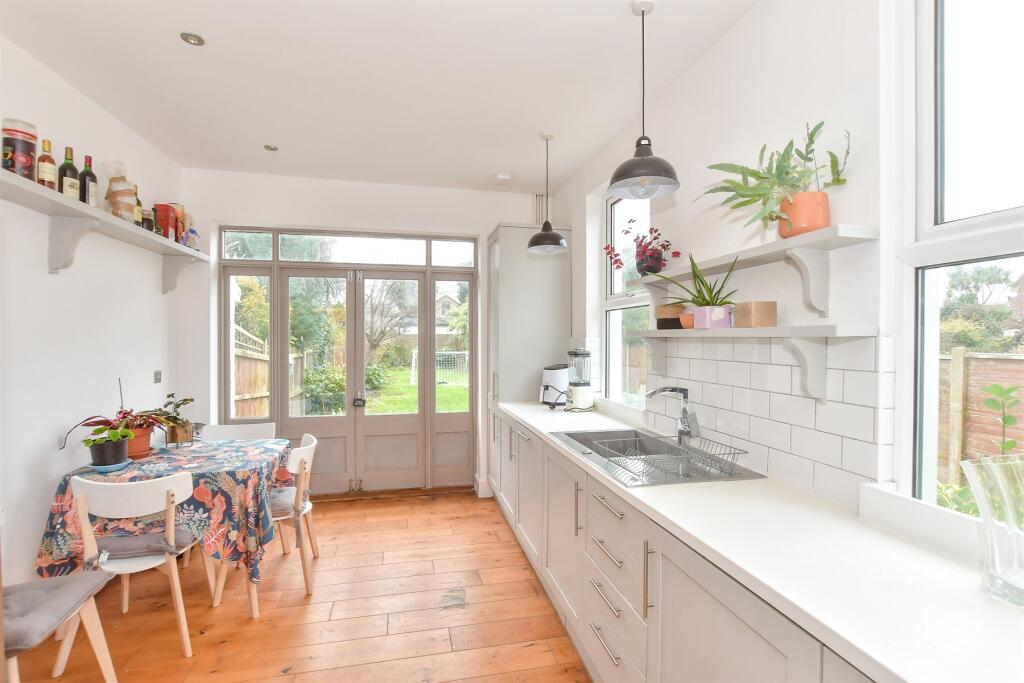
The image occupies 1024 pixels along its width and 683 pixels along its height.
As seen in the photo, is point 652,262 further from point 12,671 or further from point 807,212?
point 12,671

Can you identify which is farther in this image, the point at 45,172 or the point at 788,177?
the point at 45,172

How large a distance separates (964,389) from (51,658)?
354 centimetres

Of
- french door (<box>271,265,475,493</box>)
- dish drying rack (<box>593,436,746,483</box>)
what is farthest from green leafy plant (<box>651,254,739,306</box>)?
french door (<box>271,265,475,493</box>)

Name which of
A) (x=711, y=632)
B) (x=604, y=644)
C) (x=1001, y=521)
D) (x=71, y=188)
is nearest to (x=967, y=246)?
(x=1001, y=521)

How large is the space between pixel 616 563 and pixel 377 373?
123 inches

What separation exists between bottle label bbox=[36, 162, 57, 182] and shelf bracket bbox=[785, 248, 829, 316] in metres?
3.09

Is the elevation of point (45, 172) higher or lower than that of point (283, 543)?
higher

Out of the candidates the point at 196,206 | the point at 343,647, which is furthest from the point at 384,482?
the point at 196,206

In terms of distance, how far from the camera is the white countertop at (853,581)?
30.5 inches

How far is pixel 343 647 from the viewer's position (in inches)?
86.0

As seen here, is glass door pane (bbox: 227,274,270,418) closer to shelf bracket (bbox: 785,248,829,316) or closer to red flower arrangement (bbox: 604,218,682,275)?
red flower arrangement (bbox: 604,218,682,275)

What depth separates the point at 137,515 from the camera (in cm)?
204

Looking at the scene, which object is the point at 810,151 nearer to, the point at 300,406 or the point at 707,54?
the point at 707,54

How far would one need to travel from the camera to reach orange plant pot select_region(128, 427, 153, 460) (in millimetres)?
2566
